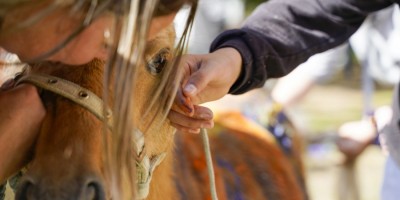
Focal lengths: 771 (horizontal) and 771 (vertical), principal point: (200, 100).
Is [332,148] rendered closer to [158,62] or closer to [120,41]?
[158,62]

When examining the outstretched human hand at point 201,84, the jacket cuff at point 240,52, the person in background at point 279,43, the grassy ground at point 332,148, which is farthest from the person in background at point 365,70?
the outstretched human hand at point 201,84

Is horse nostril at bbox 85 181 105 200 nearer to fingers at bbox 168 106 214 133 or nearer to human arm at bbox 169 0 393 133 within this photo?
fingers at bbox 168 106 214 133

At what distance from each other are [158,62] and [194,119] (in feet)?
0.58

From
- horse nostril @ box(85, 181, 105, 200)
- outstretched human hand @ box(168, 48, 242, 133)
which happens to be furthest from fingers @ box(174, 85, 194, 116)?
horse nostril @ box(85, 181, 105, 200)

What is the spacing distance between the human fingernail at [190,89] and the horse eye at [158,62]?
107 millimetres

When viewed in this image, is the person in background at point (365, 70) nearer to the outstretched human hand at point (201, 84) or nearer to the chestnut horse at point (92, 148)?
the chestnut horse at point (92, 148)

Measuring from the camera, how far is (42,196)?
145 cm

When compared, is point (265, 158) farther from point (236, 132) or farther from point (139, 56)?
point (139, 56)

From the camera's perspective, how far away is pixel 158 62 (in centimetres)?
193

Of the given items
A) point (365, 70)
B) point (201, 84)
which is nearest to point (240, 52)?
point (201, 84)

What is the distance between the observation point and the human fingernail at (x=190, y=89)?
6.00 ft

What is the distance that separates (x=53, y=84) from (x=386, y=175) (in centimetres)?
133

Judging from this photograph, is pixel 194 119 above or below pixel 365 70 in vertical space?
above

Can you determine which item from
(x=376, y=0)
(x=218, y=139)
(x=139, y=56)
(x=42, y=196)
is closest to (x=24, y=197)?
(x=42, y=196)
